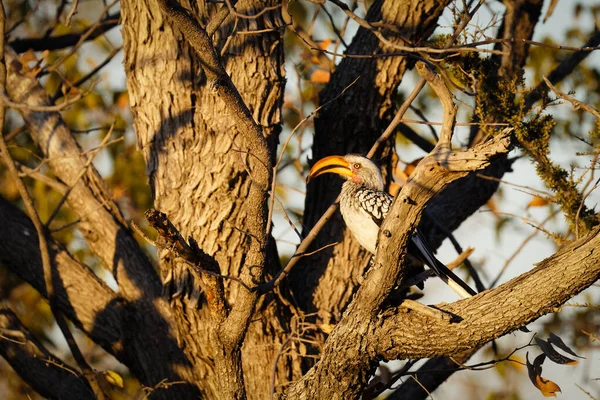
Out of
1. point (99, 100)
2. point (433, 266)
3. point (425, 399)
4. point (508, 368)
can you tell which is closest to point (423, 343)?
point (433, 266)

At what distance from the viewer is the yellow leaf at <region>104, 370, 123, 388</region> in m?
3.54

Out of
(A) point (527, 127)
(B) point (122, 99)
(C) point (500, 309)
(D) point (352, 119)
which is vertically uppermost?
(B) point (122, 99)

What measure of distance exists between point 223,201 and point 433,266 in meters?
1.05

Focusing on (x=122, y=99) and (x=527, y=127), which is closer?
(x=527, y=127)

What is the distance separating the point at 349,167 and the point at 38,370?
196 centimetres

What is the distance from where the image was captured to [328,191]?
4.00 metres

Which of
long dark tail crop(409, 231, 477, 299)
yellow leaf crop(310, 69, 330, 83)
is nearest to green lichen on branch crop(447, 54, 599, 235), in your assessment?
long dark tail crop(409, 231, 477, 299)

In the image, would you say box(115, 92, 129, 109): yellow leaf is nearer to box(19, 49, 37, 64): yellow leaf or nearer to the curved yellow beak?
box(19, 49, 37, 64): yellow leaf

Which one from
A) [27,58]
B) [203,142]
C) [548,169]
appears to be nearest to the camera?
[548,169]

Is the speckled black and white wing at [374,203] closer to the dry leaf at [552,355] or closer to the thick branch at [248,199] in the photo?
the thick branch at [248,199]

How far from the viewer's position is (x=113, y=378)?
359cm

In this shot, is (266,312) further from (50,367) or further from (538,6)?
(538,6)

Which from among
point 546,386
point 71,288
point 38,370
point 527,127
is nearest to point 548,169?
point 527,127

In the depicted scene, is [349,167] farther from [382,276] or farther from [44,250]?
[44,250]
